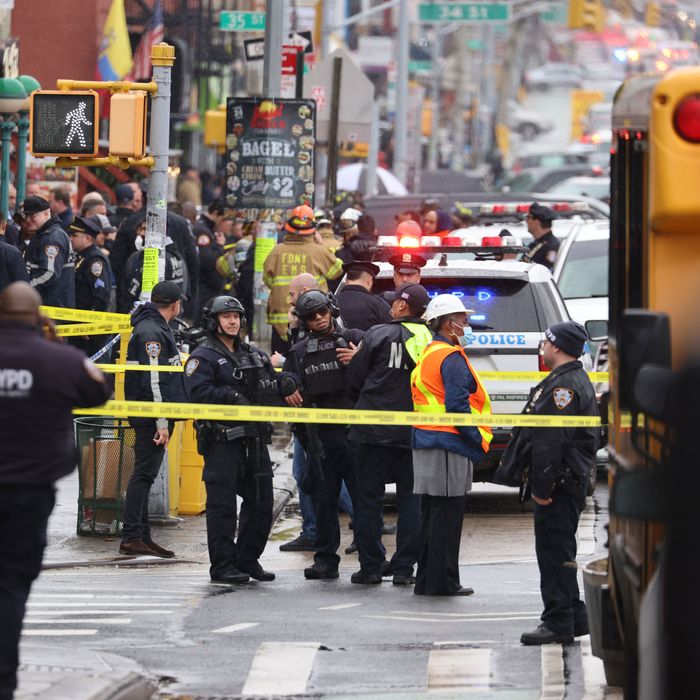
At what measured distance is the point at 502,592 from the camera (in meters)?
11.4

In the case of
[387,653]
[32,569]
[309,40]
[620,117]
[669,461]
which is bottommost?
[387,653]

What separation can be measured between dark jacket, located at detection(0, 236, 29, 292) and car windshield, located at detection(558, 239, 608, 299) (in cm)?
557

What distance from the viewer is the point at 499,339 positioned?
1387cm

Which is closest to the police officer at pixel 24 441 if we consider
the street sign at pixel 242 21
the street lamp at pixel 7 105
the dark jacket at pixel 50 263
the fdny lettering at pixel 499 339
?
the fdny lettering at pixel 499 339

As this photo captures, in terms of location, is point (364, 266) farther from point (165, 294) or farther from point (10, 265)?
point (10, 265)

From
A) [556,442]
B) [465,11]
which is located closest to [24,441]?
[556,442]

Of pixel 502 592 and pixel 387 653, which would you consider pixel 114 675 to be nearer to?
pixel 387 653

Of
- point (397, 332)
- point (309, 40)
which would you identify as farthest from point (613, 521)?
point (309, 40)

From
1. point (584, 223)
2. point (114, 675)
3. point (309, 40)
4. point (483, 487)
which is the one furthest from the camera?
point (309, 40)

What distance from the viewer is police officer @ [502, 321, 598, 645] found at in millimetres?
9602

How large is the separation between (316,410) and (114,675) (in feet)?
11.2

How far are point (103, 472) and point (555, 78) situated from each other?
115187 mm

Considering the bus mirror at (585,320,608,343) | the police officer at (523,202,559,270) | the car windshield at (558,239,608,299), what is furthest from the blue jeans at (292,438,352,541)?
the police officer at (523,202,559,270)

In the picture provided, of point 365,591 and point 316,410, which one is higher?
point 316,410
